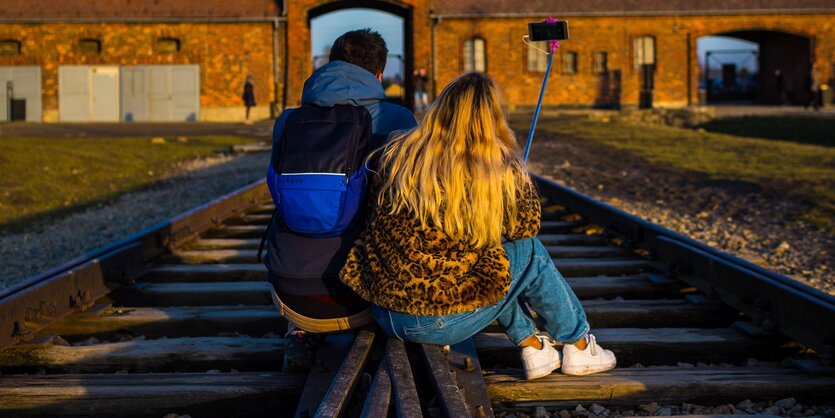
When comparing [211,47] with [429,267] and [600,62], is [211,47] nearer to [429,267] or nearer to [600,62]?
[600,62]

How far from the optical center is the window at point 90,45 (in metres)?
34.1

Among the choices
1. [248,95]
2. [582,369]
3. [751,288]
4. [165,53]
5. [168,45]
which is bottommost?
[582,369]

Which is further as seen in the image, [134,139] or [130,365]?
[134,139]

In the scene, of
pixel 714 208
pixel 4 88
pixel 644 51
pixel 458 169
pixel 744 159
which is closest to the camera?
pixel 458 169

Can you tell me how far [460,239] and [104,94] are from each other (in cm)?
3353

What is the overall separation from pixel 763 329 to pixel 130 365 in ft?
8.63

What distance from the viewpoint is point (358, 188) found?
3184 mm

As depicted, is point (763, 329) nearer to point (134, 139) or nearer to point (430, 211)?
point (430, 211)

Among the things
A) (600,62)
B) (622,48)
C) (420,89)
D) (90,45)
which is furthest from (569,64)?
(90,45)

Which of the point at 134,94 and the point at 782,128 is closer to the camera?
the point at 782,128

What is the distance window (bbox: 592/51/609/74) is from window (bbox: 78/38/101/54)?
19.6 meters

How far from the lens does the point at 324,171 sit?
3146 mm

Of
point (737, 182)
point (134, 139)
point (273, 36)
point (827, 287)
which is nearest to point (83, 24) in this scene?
point (273, 36)

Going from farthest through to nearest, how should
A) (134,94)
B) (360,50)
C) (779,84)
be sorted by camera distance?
(779,84), (134,94), (360,50)
